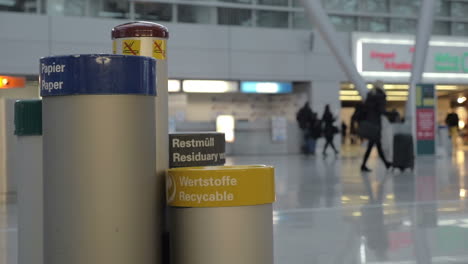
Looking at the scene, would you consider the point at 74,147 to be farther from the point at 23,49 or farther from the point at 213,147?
the point at 23,49

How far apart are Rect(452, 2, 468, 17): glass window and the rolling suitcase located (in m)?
20.7

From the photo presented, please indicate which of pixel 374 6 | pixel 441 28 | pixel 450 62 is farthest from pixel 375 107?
pixel 441 28

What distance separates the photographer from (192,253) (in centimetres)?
298

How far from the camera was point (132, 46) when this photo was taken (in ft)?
11.3

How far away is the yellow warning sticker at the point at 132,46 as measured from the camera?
3437mm

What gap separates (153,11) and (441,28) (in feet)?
43.1

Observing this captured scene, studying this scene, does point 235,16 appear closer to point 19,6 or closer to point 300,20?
point 300,20

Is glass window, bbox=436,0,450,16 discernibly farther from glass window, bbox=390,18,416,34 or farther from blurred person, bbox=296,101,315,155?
blurred person, bbox=296,101,315,155

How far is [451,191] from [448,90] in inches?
1110

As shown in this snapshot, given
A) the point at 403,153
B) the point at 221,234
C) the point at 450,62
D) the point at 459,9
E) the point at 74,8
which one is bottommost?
the point at 403,153

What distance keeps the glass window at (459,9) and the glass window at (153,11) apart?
12986mm

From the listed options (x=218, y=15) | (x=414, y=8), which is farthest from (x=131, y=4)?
(x=414, y=8)

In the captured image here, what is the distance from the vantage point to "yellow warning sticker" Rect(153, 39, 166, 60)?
3437mm

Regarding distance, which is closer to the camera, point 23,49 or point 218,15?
point 23,49
